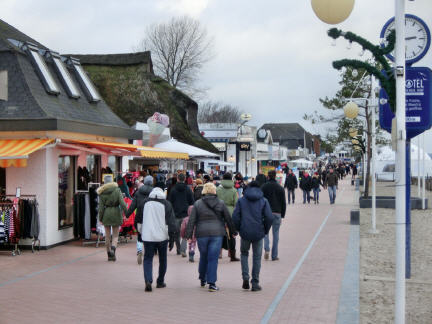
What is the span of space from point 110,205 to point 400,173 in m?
7.33

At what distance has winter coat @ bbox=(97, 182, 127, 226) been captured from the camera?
1219 centimetres

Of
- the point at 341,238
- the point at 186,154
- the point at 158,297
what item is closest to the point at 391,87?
the point at 158,297

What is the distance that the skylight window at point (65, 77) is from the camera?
1717 centimetres

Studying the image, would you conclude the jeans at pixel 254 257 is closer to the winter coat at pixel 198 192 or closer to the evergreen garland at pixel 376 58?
the evergreen garland at pixel 376 58

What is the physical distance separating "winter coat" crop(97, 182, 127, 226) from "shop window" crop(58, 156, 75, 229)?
3.13 metres

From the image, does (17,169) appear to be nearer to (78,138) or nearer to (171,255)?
(78,138)

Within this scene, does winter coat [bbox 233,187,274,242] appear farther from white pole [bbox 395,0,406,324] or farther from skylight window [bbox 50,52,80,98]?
skylight window [bbox 50,52,80,98]

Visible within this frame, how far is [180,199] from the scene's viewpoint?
12.7 meters

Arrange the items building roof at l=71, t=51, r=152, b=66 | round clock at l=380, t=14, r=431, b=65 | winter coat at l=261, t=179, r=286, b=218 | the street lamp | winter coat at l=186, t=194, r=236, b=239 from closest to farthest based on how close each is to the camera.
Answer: the street lamp < round clock at l=380, t=14, r=431, b=65 < winter coat at l=186, t=194, r=236, b=239 < winter coat at l=261, t=179, r=286, b=218 < building roof at l=71, t=51, r=152, b=66

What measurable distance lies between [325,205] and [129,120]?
441 inches

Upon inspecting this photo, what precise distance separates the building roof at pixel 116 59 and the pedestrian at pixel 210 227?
25285mm

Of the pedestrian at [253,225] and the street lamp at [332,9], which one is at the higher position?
the street lamp at [332,9]

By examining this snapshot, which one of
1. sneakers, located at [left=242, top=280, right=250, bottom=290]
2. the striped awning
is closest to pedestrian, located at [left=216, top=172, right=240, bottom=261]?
sneakers, located at [left=242, top=280, right=250, bottom=290]

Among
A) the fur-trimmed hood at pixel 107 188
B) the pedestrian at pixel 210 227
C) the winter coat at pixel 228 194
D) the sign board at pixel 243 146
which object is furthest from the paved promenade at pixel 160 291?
the sign board at pixel 243 146
